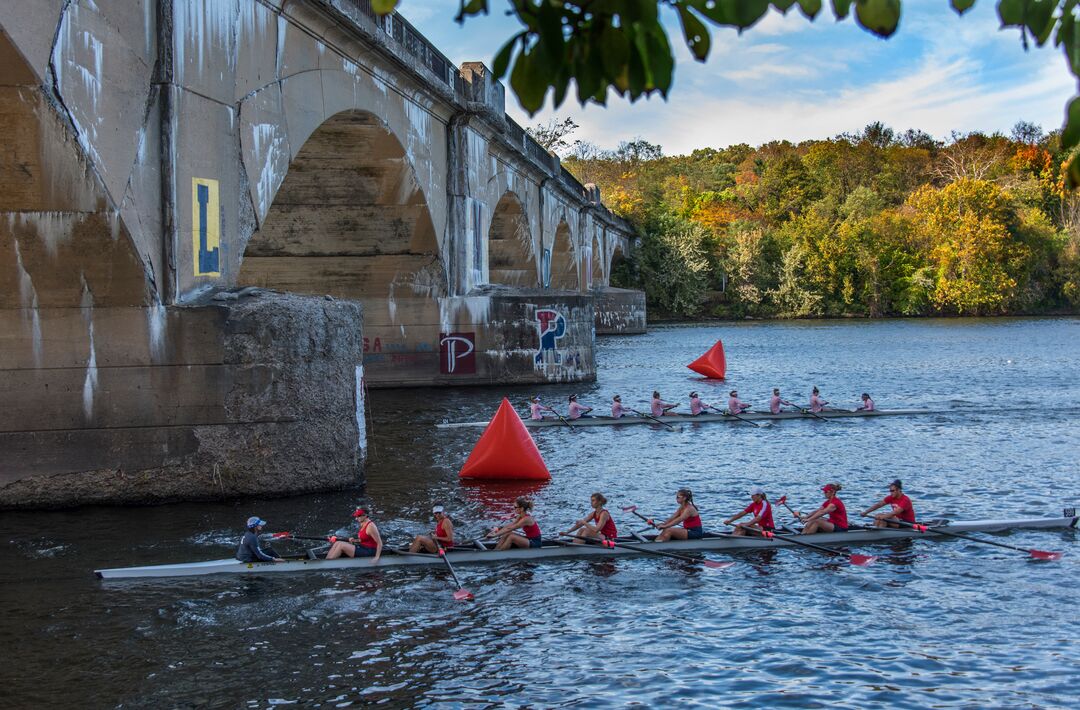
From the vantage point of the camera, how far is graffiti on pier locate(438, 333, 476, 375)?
3097 cm

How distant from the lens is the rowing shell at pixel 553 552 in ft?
40.8

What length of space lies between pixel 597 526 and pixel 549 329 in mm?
18339

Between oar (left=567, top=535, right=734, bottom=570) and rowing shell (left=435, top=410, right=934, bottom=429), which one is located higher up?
rowing shell (left=435, top=410, right=934, bottom=429)

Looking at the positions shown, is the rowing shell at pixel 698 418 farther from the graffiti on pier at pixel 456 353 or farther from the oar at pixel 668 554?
the oar at pixel 668 554

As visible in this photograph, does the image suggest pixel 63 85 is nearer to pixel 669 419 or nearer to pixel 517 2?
pixel 517 2

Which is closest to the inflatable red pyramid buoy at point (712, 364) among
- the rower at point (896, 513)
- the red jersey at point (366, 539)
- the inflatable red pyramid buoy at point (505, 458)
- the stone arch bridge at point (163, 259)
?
the inflatable red pyramid buoy at point (505, 458)

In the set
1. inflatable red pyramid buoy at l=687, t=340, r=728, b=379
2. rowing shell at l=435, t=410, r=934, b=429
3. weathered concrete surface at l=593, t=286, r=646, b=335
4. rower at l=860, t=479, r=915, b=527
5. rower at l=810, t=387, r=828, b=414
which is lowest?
rower at l=860, t=479, r=915, b=527

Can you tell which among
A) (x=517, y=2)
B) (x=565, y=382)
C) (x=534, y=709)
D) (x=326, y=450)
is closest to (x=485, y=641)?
(x=534, y=709)

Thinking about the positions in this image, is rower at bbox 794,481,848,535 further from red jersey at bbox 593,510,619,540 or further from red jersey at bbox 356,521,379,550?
red jersey at bbox 356,521,379,550

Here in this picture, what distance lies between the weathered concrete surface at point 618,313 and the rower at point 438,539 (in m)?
56.8

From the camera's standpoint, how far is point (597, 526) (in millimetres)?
13883

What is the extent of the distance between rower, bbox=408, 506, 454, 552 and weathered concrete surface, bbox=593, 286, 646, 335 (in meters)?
56.8

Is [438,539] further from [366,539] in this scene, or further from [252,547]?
[252,547]

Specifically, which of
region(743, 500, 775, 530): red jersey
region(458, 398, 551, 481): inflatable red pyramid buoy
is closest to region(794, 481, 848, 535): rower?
region(743, 500, 775, 530): red jersey
